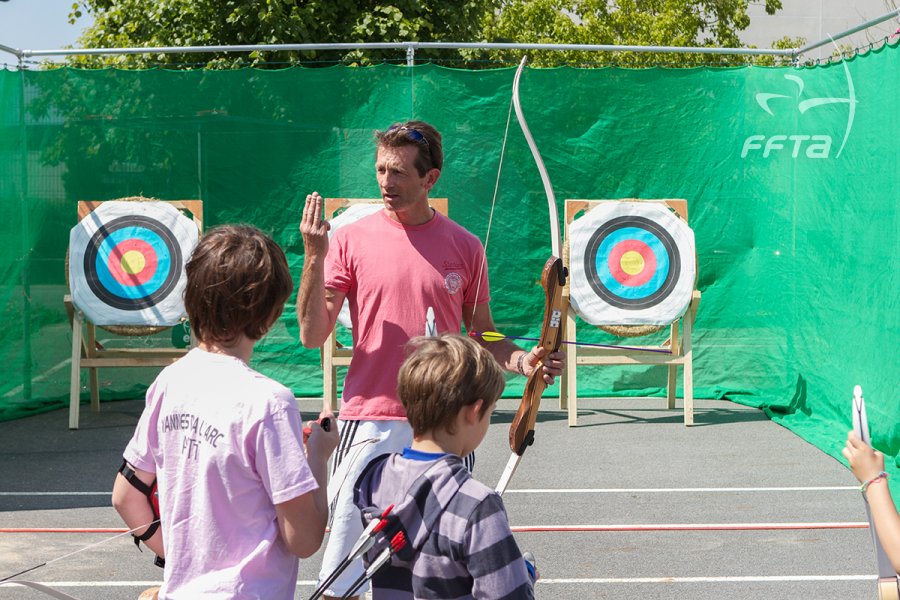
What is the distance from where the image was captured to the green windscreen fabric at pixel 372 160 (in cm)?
682

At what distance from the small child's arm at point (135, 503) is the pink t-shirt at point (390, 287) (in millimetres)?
892

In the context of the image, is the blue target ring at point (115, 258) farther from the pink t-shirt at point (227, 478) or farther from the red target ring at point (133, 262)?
the pink t-shirt at point (227, 478)

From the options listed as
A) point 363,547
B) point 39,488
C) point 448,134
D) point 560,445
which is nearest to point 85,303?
point 39,488

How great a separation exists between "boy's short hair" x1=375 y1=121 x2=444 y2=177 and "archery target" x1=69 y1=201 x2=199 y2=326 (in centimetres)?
401

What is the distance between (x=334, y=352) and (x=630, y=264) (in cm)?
186

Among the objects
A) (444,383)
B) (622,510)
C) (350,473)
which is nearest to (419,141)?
(350,473)

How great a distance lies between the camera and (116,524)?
432cm

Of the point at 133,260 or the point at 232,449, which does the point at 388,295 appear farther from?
the point at 133,260

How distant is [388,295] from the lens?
2775mm

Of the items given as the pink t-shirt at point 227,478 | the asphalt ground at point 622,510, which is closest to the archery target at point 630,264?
the asphalt ground at point 622,510

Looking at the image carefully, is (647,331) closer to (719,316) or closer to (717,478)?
(719,316)

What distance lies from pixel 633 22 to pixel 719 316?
1089cm

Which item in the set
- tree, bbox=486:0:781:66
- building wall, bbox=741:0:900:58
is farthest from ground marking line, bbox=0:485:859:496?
building wall, bbox=741:0:900:58

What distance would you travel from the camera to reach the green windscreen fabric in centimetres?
682
